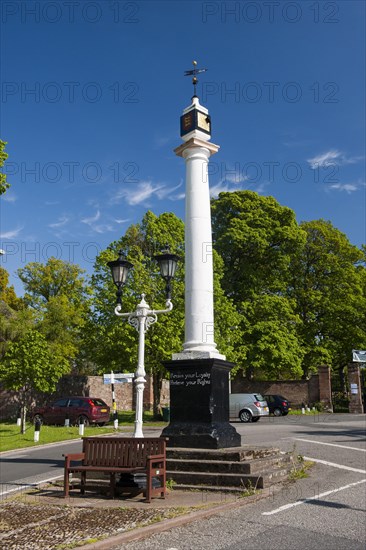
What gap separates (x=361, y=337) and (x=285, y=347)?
6772 mm

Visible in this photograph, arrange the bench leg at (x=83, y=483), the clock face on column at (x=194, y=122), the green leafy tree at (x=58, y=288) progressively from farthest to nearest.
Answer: the green leafy tree at (x=58, y=288) < the clock face on column at (x=194, y=122) < the bench leg at (x=83, y=483)

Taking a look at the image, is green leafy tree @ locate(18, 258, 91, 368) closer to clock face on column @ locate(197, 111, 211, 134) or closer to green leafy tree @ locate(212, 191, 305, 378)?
green leafy tree @ locate(212, 191, 305, 378)

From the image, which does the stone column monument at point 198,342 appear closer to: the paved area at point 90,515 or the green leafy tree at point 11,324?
the paved area at point 90,515

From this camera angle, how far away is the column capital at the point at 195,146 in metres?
12.7

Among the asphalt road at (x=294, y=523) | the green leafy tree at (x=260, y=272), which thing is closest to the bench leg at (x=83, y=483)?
the asphalt road at (x=294, y=523)

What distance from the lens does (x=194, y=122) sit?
1306cm

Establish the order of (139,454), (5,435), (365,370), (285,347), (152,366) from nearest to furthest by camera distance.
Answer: (139,454) → (5,435) → (152,366) → (285,347) → (365,370)

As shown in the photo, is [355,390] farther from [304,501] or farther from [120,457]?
[120,457]

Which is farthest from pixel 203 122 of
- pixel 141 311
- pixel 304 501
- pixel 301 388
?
pixel 301 388

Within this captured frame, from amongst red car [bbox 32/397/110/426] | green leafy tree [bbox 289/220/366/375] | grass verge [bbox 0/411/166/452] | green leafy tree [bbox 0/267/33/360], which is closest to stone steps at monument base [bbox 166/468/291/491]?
grass verge [bbox 0/411/166/452]

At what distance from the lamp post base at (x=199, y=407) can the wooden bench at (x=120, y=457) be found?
191cm

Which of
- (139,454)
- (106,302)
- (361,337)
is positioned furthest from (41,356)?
(361,337)

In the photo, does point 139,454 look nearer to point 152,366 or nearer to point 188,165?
point 188,165

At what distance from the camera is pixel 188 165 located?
12.8 m
